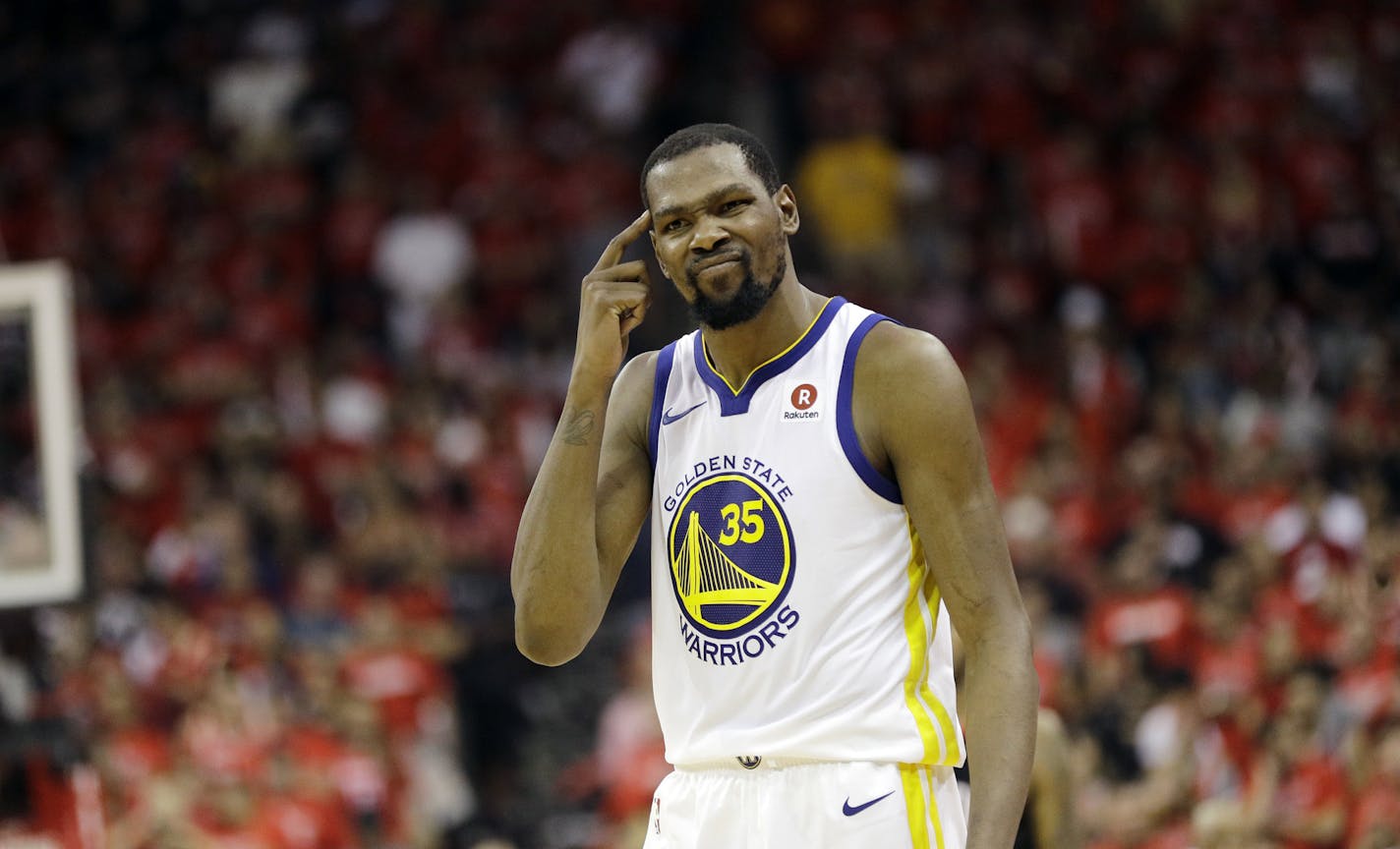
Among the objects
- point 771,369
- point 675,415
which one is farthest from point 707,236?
point 675,415

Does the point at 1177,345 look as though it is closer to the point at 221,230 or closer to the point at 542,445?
the point at 542,445

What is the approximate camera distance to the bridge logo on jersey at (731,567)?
133 inches

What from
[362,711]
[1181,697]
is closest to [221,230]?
[362,711]

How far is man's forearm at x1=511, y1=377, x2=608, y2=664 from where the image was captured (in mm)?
3553

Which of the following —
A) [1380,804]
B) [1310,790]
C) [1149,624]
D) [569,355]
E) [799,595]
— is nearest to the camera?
[799,595]

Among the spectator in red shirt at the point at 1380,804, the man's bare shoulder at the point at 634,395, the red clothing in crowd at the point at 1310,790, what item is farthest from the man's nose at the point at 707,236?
the red clothing in crowd at the point at 1310,790

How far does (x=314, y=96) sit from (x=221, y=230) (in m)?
1.54

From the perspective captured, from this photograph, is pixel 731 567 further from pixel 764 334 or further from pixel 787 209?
pixel 787 209

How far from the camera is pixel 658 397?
12.3ft

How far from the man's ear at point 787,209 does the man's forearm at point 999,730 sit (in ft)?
2.75

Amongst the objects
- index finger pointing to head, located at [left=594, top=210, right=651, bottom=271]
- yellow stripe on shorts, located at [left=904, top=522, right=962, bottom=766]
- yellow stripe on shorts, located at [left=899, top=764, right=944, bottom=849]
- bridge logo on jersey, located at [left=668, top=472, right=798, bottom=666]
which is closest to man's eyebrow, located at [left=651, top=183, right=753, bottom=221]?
index finger pointing to head, located at [left=594, top=210, right=651, bottom=271]

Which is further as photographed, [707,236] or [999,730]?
[707,236]

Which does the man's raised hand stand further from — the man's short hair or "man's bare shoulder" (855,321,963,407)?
"man's bare shoulder" (855,321,963,407)

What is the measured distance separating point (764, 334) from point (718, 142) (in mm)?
361
